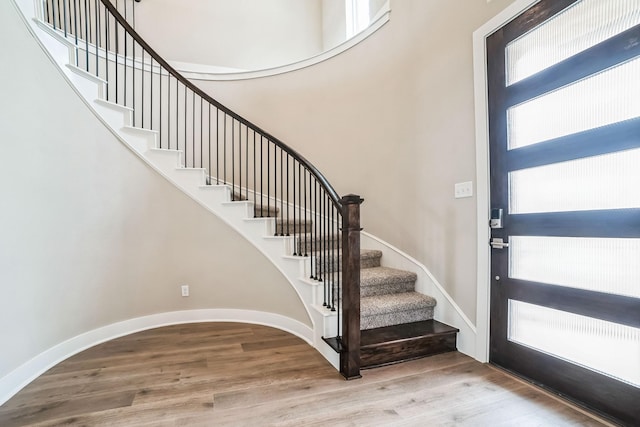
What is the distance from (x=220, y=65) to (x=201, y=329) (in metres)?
3.67

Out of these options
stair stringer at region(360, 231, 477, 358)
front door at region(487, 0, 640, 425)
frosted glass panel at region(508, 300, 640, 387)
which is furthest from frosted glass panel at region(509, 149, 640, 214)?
stair stringer at region(360, 231, 477, 358)

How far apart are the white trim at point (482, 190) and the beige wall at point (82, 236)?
4.87 feet

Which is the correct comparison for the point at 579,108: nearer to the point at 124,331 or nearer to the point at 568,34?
the point at 568,34

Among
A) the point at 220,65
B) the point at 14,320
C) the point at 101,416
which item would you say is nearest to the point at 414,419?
the point at 101,416

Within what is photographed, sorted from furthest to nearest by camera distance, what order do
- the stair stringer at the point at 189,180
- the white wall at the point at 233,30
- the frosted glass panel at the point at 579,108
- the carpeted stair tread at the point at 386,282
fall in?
the white wall at the point at 233,30, the carpeted stair tread at the point at 386,282, the stair stringer at the point at 189,180, the frosted glass panel at the point at 579,108

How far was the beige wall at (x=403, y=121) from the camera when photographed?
7.83 ft

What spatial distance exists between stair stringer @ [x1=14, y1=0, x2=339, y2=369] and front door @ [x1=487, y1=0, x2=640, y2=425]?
4.34 feet

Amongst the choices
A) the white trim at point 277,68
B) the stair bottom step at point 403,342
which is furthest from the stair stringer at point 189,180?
the white trim at point 277,68

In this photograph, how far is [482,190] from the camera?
2215mm

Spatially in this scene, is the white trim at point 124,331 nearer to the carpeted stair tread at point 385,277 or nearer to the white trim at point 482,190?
the carpeted stair tread at point 385,277

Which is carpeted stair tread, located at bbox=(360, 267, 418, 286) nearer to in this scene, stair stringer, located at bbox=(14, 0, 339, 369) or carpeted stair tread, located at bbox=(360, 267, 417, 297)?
carpeted stair tread, located at bbox=(360, 267, 417, 297)

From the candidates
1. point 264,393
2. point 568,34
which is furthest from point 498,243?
point 264,393

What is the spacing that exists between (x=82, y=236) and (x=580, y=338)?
347cm

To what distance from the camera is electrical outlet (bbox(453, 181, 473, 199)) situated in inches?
91.1
